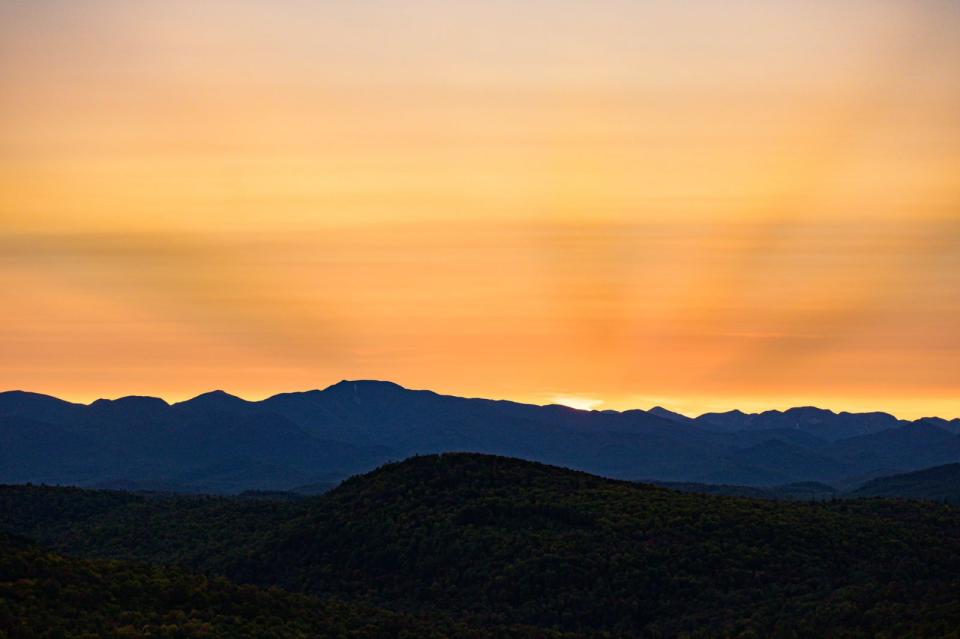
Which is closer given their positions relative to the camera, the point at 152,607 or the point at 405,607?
the point at 152,607

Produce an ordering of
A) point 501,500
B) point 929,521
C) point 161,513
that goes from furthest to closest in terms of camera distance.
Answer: point 161,513, point 501,500, point 929,521

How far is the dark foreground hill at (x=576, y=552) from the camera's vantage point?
87562 millimetres

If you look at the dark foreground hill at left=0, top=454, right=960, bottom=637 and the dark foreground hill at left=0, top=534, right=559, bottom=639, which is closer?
the dark foreground hill at left=0, top=534, right=559, bottom=639

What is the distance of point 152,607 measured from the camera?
6962 cm

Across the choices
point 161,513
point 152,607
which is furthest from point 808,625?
point 161,513

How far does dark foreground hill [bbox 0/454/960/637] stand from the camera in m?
87.6

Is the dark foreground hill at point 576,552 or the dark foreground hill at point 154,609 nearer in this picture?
the dark foreground hill at point 154,609

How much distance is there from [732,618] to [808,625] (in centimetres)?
852

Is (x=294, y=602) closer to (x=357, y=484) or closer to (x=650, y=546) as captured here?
(x=650, y=546)

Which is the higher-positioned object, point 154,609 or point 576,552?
point 576,552

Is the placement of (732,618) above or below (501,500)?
below

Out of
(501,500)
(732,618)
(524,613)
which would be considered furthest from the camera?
(501,500)

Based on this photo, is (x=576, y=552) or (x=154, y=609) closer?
(x=154, y=609)

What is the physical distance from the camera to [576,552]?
104438mm
